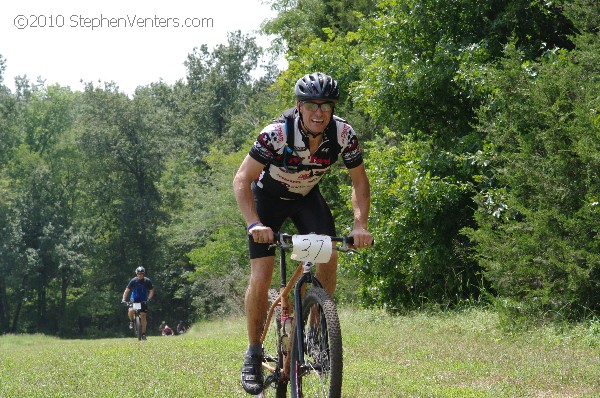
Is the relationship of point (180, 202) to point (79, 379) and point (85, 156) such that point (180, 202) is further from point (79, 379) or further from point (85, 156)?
point (79, 379)

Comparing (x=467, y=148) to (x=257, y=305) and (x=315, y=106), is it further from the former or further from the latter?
(x=315, y=106)

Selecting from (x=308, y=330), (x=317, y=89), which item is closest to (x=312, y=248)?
(x=308, y=330)

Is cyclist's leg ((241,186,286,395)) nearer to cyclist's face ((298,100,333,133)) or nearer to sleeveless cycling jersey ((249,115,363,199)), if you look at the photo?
sleeveless cycling jersey ((249,115,363,199))

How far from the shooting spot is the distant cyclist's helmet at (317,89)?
5.87 m

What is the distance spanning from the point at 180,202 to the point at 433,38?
173 ft

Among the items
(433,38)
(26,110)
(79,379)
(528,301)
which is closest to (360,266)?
Answer: (433,38)

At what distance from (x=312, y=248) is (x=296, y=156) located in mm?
773

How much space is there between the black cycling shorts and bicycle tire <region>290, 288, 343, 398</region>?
27.2 inches

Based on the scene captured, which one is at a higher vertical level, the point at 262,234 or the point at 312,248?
the point at 262,234

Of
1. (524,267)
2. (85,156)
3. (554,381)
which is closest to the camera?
(554,381)

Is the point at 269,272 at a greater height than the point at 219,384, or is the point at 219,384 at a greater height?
the point at 269,272

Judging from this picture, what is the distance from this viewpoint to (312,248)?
580 centimetres

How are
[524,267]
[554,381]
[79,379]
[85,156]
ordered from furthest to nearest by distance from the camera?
[85,156]
[524,267]
[79,379]
[554,381]

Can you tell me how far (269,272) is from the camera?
6.42m
